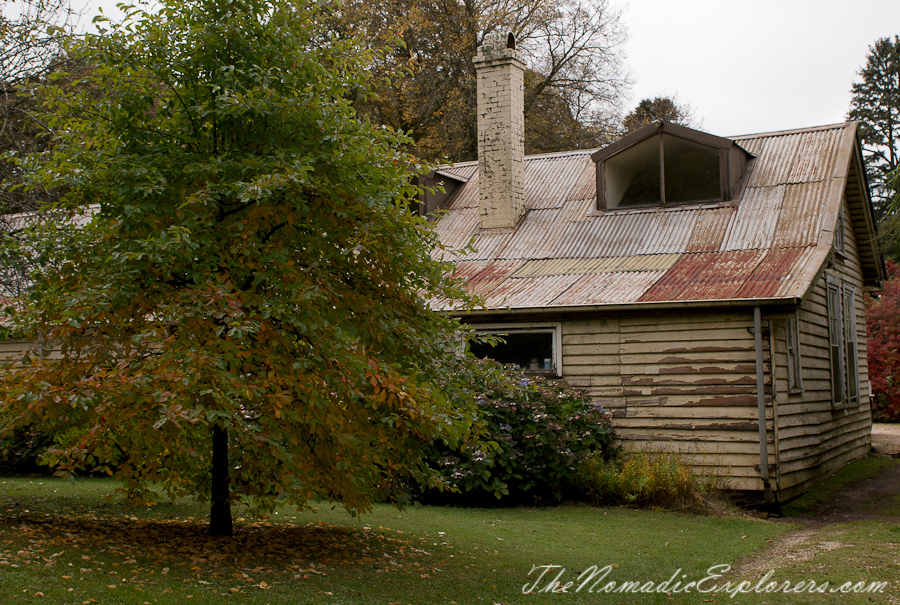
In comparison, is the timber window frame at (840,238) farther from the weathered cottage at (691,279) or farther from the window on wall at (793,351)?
the window on wall at (793,351)

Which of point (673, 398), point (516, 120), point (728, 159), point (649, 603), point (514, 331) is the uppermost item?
point (516, 120)

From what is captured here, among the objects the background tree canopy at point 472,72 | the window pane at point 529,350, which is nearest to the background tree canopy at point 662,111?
the background tree canopy at point 472,72

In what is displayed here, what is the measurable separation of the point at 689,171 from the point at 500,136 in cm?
357

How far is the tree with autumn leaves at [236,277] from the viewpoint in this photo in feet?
18.6

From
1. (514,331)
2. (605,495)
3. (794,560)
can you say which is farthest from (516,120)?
A: (794,560)

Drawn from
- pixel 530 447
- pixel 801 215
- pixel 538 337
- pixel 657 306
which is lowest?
pixel 530 447

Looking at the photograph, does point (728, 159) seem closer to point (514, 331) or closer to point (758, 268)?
point (758, 268)

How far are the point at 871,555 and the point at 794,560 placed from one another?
0.73 meters

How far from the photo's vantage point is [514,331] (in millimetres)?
12836

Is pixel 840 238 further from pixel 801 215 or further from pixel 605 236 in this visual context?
pixel 605 236

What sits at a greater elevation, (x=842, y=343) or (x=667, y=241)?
(x=667, y=241)

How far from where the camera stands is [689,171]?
14836mm

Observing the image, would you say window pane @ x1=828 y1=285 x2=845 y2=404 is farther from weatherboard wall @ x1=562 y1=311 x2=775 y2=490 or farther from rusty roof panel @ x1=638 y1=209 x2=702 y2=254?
weatherboard wall @ x1=562 y1=311 x2=775 y2=490

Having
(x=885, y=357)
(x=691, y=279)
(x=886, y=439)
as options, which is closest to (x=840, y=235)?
(x=691, y=279)
